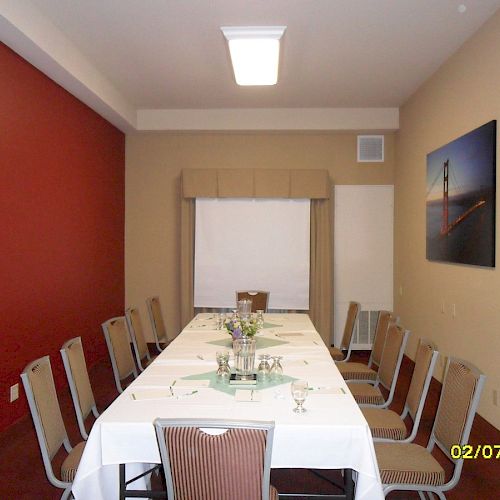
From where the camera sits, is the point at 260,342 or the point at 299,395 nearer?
the point at 299,395

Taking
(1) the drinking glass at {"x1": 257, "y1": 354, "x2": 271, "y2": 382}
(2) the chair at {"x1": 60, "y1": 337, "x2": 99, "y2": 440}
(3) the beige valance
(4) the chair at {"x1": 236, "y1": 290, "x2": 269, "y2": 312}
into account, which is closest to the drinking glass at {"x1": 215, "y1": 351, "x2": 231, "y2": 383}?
(1) the drinking glass at {"x1": 257, "y1": 354, "x2": 271, "y2": 382}

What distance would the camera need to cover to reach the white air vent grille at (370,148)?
671 cm

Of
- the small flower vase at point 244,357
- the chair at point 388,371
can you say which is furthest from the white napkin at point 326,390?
the chair at point 388,371

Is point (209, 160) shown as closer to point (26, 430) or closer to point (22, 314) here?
point (22, 314)

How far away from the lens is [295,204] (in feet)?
21.8

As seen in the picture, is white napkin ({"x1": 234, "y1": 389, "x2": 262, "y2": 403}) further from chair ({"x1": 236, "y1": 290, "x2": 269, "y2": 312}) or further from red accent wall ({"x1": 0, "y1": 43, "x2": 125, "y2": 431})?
chair ({"x1": 236, "y1": 290, "x2": 269, "y2": 312})

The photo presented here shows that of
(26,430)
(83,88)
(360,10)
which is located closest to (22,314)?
(26,430)

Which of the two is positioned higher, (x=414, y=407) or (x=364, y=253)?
(x=364, y=253)

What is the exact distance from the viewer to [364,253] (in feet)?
22.2

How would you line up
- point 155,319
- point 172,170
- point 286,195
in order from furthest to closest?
point 172,170, point 286,195, point 155,319

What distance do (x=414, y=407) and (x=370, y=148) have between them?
465cm

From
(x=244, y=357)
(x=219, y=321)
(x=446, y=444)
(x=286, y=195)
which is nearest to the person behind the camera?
(x=446, y=444)

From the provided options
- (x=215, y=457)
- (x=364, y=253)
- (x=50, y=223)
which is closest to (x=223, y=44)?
(x=50, y=223)
